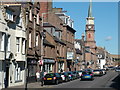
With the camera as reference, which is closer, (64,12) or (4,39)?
(4,39)

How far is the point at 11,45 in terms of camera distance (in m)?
29.3

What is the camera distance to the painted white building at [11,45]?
26.9m

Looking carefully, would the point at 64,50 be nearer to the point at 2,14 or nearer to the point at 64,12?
the point at 64,12

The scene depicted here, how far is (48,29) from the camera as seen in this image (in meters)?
51.2

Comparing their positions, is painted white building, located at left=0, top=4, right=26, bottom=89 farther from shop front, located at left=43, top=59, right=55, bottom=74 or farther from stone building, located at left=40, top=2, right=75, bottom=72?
stone building, located at left=40, top=2, right=75, bottom=72

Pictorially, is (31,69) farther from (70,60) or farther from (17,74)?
(70,60)

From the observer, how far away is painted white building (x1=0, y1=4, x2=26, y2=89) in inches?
1061

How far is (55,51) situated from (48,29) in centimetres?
497

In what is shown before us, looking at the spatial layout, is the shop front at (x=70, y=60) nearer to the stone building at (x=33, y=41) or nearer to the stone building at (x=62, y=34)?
the stone building at (x=62, y=34)

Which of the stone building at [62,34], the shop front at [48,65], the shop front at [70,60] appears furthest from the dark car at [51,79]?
the shop front at [70,60]

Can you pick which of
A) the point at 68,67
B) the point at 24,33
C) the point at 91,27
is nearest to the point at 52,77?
the point at 24,33

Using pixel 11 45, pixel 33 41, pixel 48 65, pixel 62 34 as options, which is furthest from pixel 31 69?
pixel 62 34

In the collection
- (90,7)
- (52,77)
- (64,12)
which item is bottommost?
(52,77)

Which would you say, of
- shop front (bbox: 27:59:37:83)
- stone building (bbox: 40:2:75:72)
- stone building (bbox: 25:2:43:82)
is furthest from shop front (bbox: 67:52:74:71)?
shop front (bbox: 27:59:37:83)
